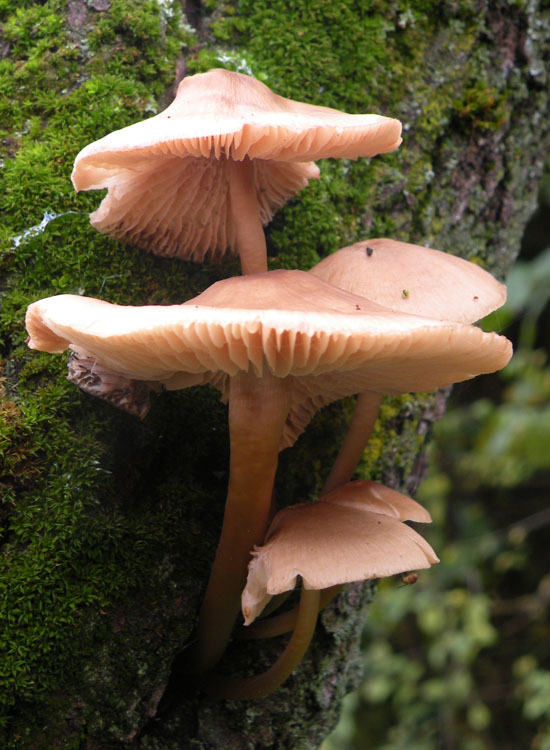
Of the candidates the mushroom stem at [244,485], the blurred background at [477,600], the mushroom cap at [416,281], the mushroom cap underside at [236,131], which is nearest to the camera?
the mushroom cap underside at [236,131]

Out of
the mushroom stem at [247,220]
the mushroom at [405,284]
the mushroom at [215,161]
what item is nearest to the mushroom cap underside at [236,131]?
the mushroom at [215,161]

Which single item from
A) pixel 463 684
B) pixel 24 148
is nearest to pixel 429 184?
pixel 24 148

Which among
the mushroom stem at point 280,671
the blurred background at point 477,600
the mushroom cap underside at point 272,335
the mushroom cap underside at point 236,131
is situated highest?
the mushroom cap underside at point 236,131

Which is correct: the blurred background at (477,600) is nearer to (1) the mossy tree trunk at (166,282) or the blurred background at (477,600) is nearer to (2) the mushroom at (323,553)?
(1) the mossy tree trunk at (166,282)

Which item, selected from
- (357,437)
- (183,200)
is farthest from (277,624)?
(183,200)

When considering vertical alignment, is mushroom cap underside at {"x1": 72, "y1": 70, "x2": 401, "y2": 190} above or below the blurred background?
above

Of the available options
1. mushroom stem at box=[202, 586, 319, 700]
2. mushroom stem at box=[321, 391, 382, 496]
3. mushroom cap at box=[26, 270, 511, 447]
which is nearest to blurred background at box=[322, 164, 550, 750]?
mushroom stem at box=[321, 391, 382, 496]

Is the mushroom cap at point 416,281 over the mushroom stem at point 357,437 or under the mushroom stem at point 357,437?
over

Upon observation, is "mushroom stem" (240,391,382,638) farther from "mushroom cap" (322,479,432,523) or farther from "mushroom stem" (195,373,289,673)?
"mushroom stem" (195,373,289,673)
